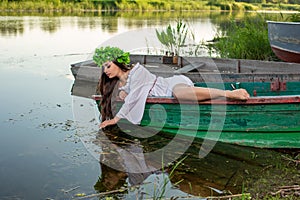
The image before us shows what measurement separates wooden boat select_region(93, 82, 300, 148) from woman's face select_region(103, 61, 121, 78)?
0.54 metres

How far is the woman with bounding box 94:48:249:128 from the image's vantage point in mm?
5480

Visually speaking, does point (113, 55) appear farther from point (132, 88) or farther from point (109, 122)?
point (109, 122)

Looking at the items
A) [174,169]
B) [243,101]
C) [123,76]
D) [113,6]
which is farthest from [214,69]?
[113,6]

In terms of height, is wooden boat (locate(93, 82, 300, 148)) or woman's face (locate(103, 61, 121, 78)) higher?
woman's face (locate(103, 61, 121, 78))

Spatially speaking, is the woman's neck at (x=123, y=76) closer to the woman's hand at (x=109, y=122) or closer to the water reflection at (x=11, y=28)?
the woman's hand at (x=109, y=122)

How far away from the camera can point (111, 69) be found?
5.62m

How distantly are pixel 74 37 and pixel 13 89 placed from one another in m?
9.34

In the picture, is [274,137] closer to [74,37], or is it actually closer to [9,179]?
[9,179]

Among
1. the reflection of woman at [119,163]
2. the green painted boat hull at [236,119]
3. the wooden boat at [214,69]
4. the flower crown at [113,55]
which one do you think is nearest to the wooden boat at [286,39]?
the wooden boat at [214,69]

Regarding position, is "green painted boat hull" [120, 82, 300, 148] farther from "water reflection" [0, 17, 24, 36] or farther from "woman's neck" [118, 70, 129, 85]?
"water reflection" [0, 17, 24, 36]

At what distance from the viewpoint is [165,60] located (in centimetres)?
910

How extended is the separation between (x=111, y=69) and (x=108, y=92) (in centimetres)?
32

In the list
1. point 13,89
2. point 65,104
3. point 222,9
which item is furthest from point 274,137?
point 222,9

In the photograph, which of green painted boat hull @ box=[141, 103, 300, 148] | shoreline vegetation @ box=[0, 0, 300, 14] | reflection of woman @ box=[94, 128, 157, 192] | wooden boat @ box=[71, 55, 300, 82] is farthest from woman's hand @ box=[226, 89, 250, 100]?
shoreline vegetation @ box=[0, 0, 300, 14]
